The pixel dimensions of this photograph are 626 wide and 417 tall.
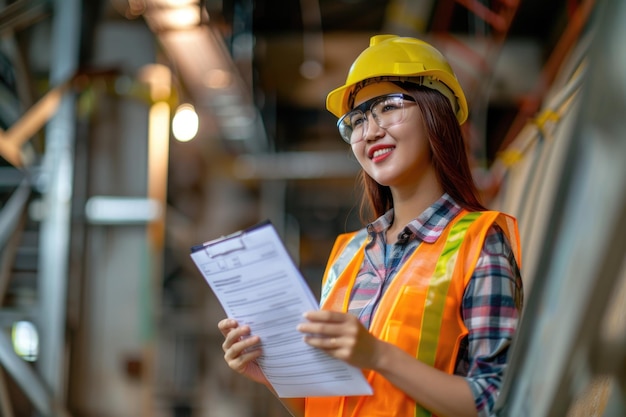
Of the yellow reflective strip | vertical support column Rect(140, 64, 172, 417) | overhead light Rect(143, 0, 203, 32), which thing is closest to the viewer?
the yellow reflective strip

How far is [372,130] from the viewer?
6.36 ft

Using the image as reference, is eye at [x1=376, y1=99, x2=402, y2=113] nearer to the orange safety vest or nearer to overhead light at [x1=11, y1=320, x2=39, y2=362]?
the orange safety vest

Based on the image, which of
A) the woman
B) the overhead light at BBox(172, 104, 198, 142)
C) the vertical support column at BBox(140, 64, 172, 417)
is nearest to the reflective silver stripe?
the woman

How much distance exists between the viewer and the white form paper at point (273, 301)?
154 centimetres

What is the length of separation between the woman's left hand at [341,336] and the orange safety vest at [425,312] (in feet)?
0.54

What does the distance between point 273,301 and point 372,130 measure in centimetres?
59

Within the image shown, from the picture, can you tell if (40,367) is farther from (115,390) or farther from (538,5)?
(538,5)

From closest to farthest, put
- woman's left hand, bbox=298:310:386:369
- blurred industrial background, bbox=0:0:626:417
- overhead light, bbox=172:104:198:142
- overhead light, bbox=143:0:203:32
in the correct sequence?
blurred industrial background, bbox=0:0:626:417
woman's left hand, bbox=298:310:386:369
overhead light, bbox=143:0:203:32
overhead light, bbox=172:104:198:142

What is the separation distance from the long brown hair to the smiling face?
0.08 ft

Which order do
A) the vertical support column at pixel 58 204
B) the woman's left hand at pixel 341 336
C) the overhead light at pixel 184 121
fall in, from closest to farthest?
the woman's left hand at pixel 341 336 → the vertical support column at pixel 58 204 → the overhead light at pixel 184 121

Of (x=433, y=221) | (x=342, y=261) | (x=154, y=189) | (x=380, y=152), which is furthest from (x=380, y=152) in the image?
(x=154, y=189)

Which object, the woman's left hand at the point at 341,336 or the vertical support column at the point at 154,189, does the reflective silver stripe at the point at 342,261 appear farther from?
the vertical support column at the point at 154,189

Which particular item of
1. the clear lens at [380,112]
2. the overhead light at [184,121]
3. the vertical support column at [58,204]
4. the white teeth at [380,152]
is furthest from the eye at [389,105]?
the overhead light at [184,121]

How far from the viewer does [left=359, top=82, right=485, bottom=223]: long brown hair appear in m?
1.91
